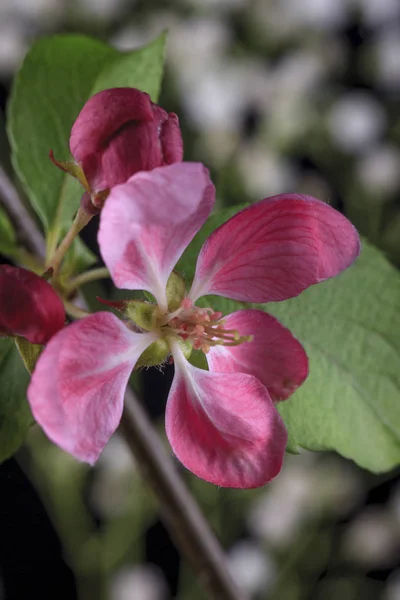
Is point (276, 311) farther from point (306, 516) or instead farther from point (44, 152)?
point (306, 516)

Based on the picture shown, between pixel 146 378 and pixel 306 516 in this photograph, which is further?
pixel 306 516

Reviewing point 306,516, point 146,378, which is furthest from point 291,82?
point 306,516

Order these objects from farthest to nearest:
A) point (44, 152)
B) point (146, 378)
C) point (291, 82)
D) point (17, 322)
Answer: point (291, 82) < point (146, 378) < point (44, 152) < point (17, 322)

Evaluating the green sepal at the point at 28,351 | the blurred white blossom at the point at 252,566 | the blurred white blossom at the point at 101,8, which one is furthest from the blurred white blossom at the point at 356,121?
the green sepal at the point at 28,351

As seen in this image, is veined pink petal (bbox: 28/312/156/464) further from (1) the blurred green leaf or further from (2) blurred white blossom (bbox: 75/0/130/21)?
(2) blurred white blossom (bbox: 75/0/130/21)

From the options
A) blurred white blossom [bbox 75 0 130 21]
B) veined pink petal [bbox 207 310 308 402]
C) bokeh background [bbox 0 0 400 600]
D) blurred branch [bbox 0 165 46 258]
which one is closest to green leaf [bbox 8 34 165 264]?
blurred branch [bbox 0 165 46 258]

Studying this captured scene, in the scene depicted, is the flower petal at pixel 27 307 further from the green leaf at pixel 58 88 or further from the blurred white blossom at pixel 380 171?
the blurred white blossom at pixel 380 171

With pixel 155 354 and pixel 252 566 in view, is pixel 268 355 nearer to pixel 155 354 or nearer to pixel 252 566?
pixel 155 354
